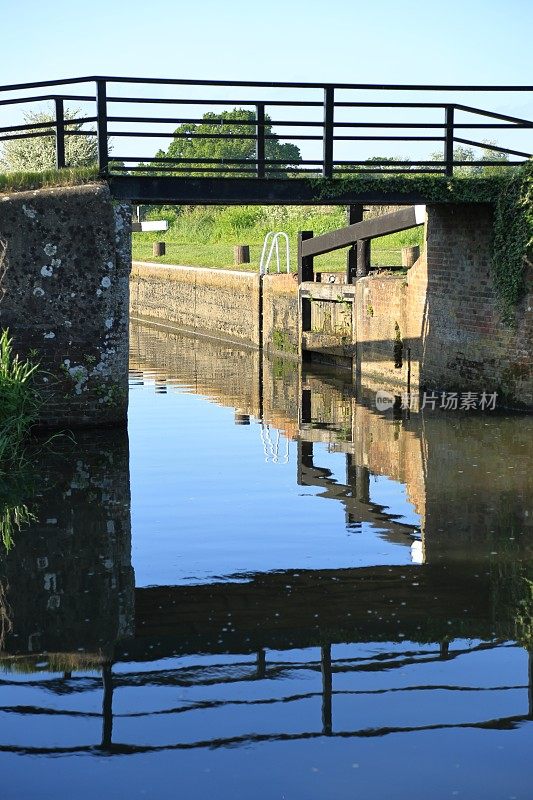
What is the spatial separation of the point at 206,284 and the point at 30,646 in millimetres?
20031

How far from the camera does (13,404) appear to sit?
1186 centimetres

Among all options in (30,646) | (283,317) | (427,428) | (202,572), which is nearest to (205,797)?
(30,646)

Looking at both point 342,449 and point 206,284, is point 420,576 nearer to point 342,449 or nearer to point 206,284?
point 342,449

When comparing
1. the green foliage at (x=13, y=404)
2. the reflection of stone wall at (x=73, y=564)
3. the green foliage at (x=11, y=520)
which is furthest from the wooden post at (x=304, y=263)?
the green foliage at (x=11, y=520)

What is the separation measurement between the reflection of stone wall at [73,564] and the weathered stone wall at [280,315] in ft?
32.8

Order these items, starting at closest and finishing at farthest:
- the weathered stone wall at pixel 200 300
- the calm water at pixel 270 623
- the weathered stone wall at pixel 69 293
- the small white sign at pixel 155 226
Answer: the calm water at pixel 270 623, the weathered stone wall at pixel 69 293, the small white sign at pixel 155 226, the weathered stone wall at pixel 200 300

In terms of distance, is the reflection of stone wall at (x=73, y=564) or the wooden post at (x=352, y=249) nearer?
the reflection of stone wall at (x=73, y=564)

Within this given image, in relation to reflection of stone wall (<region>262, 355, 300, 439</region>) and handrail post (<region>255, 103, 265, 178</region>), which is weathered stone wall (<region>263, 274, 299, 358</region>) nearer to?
reflection of stone wall (<region>262, 355, 300, 439</region>)

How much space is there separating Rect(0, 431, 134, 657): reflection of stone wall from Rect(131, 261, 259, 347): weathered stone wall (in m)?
12.3

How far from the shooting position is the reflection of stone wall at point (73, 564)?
6403 millimetres

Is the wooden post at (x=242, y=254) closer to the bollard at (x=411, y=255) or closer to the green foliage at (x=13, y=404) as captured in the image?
the bollard at (x=411, y=255)

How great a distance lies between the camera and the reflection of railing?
199 inches

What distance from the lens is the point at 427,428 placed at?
13.5 metres

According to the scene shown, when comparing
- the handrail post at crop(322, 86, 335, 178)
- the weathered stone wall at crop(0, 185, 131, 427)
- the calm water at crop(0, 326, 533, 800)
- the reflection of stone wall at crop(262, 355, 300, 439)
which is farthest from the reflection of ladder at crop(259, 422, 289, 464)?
the handrail post at crop(322, 86, 335, 178)
